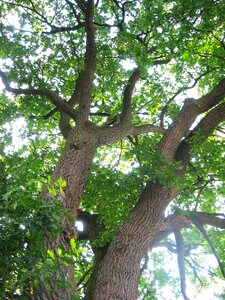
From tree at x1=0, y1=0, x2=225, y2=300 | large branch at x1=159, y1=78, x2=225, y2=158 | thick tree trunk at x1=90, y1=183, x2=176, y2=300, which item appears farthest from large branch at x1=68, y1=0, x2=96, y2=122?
thick tree trunk at x1=90, y1=183, x2=176, y2=300

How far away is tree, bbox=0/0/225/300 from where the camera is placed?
Result: 316 centimetres

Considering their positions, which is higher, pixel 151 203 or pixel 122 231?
pixel 151 203

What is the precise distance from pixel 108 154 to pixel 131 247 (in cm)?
632

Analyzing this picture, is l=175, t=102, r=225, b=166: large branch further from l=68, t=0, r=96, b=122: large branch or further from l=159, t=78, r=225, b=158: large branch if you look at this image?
l=68, t=0, r=96, b=122: large branch

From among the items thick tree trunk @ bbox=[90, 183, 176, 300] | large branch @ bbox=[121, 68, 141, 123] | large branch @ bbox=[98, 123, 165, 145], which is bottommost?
thick tree trunk @ bbox=[90, 183, 176, 300]

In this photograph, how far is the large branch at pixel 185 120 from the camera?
268 inches

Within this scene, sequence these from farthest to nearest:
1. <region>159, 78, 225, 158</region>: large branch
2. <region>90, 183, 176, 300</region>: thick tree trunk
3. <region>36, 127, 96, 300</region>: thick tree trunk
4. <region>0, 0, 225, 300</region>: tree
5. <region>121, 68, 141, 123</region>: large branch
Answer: <region>121, 68, 141, 123</region>: large branch, <region>159, 78, 225, 158</region>: large branch, <region>90, 183, 176, 300</region>: thick tree trunk, <region>36, 127, 96, 300</region>: thick tree trunk, <region>0, 0, 225, 300</region>: tree

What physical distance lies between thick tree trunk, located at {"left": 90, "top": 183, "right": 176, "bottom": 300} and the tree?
2 centimetres

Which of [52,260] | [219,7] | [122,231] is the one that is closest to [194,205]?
[122,231]

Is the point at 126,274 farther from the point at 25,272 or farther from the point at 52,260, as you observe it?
the point at 25,272

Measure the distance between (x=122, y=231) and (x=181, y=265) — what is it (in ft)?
6.35

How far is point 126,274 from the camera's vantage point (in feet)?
15.8

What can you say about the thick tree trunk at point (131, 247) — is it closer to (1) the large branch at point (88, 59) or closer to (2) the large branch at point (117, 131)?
(2) the large branch at point (117, 131)

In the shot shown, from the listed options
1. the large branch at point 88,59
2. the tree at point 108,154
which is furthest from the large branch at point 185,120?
the large branch at point 88,59
